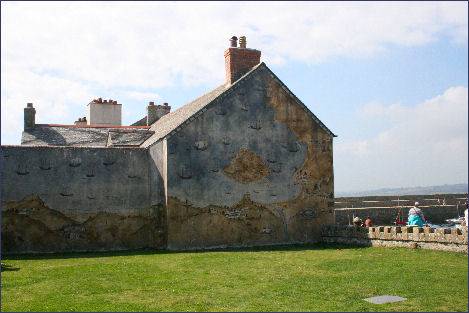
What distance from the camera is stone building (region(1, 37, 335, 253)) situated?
21.1 metres

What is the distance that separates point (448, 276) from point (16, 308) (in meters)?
10.1

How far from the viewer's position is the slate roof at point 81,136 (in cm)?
2631

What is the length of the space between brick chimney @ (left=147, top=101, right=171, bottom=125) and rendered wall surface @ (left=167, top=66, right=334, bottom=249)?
11237mm

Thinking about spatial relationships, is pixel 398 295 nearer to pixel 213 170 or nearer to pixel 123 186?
pixel 213 170

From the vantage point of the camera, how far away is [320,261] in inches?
649

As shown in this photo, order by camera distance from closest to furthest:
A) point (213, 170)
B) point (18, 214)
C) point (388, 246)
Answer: point (388, 246), point (18, 214), point (213, 170)

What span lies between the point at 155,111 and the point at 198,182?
12.4 m

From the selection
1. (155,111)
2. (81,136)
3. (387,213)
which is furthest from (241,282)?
(387,213)

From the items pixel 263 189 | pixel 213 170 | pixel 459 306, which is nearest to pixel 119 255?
pixel 213 170

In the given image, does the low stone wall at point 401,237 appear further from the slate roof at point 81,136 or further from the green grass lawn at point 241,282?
the slate roof at point 81,136

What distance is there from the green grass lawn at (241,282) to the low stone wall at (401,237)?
0.62m

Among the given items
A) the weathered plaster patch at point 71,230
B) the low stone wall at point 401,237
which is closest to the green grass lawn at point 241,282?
the low stone wall at point 401,237

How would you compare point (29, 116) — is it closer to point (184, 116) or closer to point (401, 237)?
point (184, 116)

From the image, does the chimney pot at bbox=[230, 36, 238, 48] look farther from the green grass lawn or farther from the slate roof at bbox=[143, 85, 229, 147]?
the green grass lawn
